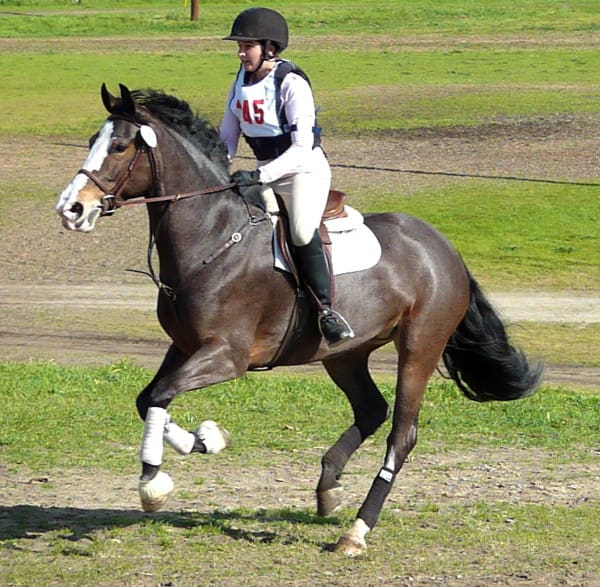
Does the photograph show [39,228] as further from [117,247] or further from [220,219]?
[220,219]

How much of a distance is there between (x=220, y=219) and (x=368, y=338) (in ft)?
3.82

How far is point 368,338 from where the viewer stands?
800cm

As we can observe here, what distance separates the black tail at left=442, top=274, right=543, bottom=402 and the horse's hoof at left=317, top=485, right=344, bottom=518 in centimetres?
124

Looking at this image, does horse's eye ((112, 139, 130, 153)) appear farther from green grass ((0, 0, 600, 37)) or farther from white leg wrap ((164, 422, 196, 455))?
green grass ((0, 0, 600, 37))

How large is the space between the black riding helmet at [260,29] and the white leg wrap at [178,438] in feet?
6.89

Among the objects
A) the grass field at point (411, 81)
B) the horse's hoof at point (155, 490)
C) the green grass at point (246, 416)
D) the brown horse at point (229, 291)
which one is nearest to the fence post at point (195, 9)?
the grass field at point (411, 81)

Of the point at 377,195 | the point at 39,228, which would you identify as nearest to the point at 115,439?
the point at 39,228

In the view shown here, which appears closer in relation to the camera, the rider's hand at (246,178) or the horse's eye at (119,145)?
the horse's eye at (119,145)

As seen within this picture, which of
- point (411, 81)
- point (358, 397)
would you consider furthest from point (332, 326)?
point (411, 81)

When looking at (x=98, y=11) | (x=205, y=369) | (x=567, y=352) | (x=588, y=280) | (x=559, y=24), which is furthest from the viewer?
(x=98, y=11)

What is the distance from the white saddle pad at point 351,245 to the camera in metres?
7.88

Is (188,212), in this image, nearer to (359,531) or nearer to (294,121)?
(294,121)

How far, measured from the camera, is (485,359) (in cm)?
879

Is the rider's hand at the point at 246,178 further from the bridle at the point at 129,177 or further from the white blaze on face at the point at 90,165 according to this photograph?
the white blaze on face at the point at 90,165
